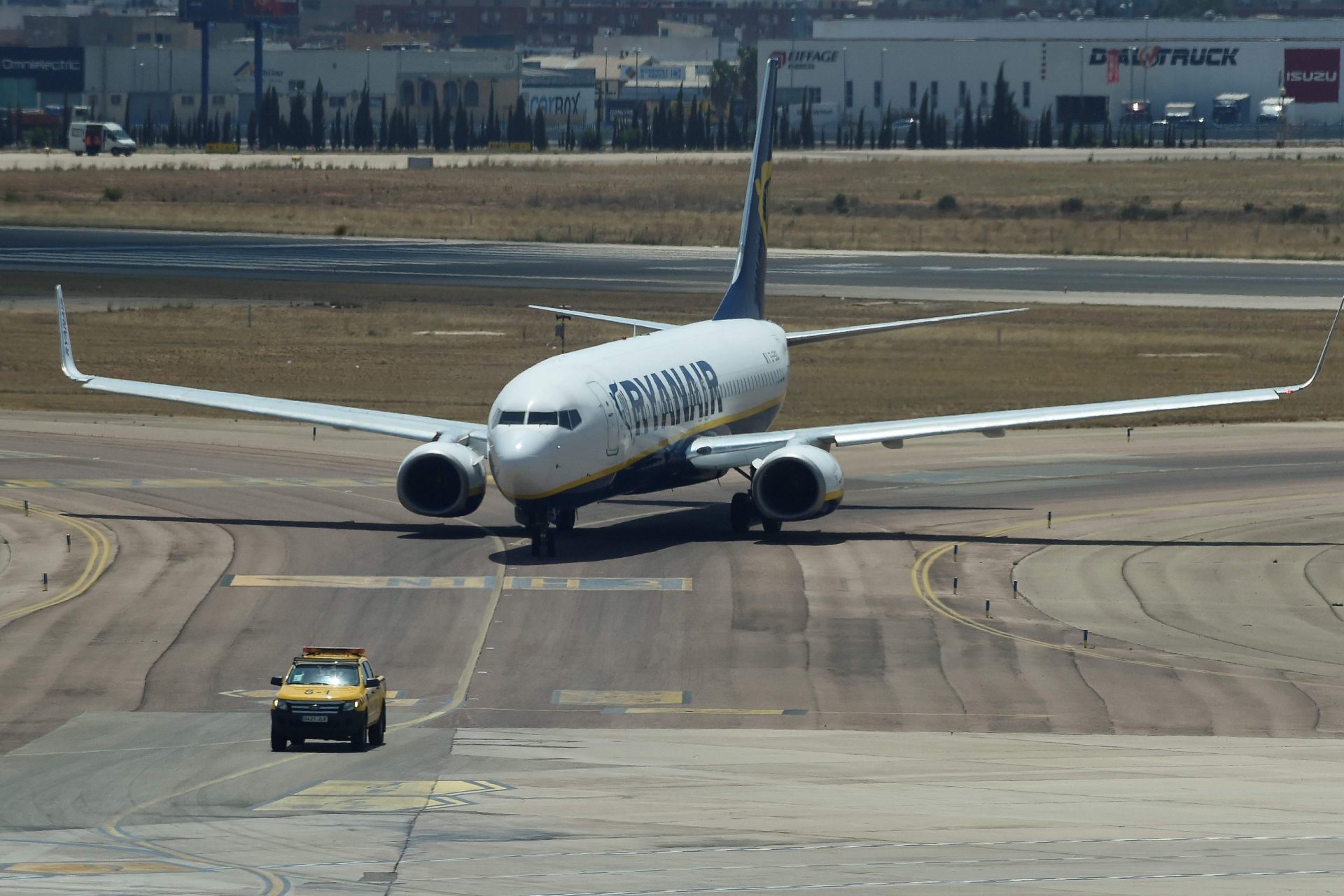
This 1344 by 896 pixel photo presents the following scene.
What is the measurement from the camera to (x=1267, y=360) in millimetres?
86125

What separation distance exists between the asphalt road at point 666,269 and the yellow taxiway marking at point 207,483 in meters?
53.9

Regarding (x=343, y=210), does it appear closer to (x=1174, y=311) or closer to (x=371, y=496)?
(x=1174, y=311)

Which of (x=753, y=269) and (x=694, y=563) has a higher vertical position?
(x=753, y=269)

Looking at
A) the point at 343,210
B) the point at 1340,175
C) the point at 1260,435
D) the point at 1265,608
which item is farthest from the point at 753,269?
the point at 1340,175

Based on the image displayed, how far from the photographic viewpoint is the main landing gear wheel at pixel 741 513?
5212cm

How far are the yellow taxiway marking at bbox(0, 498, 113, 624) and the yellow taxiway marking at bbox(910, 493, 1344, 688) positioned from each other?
19.6m

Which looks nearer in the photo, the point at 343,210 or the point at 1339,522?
the point at 1339,522

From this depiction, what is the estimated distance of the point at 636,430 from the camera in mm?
48656

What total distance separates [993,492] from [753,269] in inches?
449

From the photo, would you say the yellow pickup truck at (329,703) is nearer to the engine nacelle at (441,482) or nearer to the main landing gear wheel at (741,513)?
the engine nacelle at (441,482)

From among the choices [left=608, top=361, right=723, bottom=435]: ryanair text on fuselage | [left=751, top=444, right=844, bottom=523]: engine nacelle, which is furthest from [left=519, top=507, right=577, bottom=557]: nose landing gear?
[left=751, top=444, right=844, bottom=523]: engine nacelle

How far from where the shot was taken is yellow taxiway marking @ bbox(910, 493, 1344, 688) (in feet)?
124

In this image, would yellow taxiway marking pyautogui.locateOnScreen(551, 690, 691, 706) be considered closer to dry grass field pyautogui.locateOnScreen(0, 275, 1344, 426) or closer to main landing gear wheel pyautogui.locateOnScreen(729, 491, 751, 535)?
main landing gear wheel pyautogui.locateOnScreen(729, 491, 751, 535)

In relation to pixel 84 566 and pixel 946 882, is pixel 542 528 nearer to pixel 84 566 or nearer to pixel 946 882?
pixel 84 566
